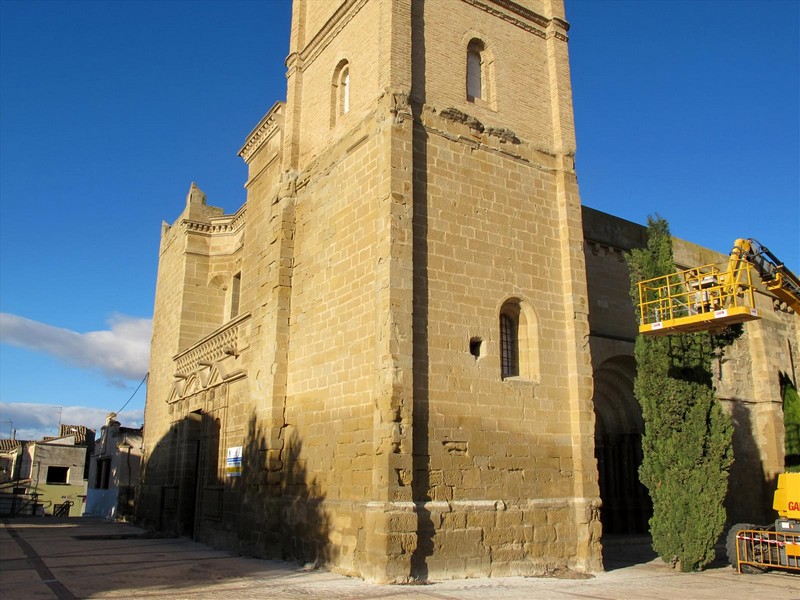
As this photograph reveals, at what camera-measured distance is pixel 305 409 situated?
488 inches

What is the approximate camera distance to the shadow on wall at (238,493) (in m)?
11.9

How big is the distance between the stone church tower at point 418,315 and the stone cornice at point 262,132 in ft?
3.34

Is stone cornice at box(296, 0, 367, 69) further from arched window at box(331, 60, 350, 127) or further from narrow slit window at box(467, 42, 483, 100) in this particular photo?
narrow slit window at box(467, 42, 483, 100)

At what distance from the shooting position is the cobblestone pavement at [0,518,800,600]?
8750 mm

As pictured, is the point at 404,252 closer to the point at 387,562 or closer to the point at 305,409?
the point at 305,409

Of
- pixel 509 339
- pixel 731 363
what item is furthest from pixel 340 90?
pixel 731 363

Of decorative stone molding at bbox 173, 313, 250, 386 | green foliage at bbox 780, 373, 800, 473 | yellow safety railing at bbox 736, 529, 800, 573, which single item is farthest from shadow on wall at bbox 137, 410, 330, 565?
green foliage at bbox 780, 373, 800, 473

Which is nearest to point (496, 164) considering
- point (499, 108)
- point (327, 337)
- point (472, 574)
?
point (499, 108)

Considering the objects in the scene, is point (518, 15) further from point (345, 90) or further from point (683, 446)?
point (683, 446)

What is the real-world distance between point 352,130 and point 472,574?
7.66 meters

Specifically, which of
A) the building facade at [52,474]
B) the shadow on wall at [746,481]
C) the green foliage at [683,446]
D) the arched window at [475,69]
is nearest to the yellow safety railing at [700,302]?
the green foliage at [683,446]

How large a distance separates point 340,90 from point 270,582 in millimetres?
8982

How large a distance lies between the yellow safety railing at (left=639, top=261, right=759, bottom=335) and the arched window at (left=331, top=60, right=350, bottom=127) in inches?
260

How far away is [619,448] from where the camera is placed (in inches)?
628
